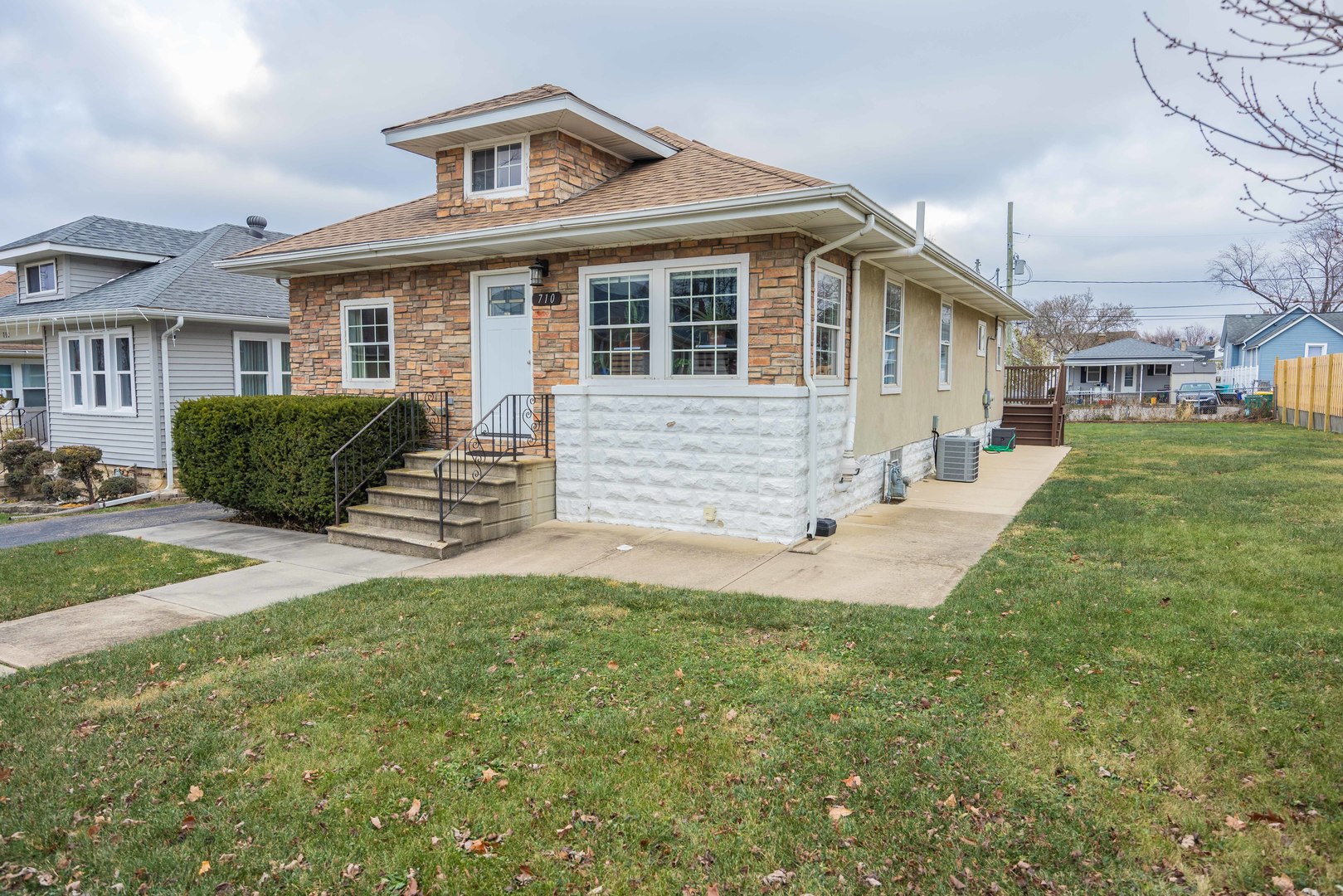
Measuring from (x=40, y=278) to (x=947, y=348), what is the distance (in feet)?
63.0

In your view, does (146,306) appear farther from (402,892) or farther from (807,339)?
(402,892)

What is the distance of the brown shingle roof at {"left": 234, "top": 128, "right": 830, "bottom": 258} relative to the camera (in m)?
7.62

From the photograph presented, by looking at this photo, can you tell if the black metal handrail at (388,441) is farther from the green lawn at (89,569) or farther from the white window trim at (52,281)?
the white window trim at (52,281)

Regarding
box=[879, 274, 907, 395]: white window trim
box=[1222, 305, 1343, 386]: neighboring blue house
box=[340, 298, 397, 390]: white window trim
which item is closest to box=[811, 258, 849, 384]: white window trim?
box=[879, 274, 907, 395]: white window trim

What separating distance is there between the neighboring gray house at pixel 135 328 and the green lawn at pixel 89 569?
7099 millimetres

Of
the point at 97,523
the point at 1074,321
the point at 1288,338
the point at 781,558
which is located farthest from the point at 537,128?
the point at 1074,321

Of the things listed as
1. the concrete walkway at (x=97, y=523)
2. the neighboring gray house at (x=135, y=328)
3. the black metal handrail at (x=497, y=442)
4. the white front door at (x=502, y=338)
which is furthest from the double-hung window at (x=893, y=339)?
the neighboring gray house at (x=135, y=328)

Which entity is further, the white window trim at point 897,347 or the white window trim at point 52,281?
the white window trim at point 52,281

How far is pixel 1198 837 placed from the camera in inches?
114

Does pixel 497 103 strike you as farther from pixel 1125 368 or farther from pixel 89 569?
pixel 1125 368

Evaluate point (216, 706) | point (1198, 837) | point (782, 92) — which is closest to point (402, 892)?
point (216, 706)

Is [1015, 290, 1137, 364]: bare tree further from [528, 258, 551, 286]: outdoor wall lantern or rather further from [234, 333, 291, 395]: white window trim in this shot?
[528, 258, 551, 286]: outdoor wall lantern

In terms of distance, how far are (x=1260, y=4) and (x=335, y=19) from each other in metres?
11.9

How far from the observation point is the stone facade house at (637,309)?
25.3 feet
